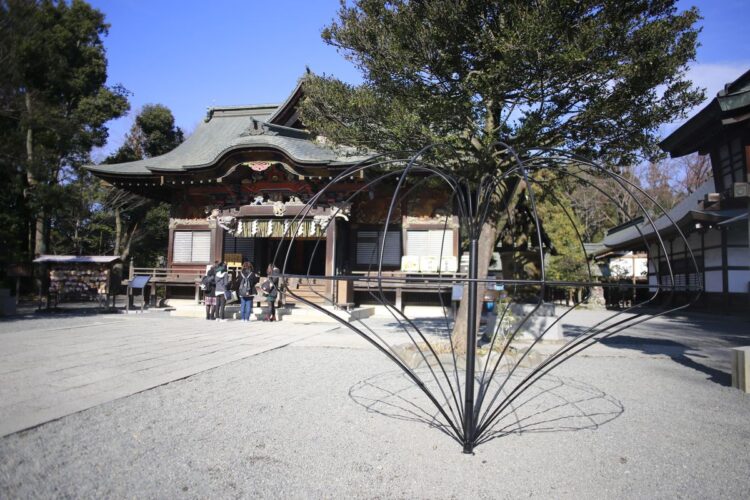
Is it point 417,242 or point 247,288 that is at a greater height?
point 417,242

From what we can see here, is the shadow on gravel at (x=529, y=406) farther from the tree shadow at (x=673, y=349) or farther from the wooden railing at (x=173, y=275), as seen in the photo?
the wooden railing at (x=173, y=275)

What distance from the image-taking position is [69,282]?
12180 millimetres

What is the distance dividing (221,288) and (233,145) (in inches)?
165

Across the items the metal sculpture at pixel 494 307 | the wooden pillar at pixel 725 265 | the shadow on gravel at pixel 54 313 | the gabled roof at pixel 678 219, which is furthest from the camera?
the wooden pillar at pixel 725 265

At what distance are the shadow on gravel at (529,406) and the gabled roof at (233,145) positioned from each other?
5746 mm

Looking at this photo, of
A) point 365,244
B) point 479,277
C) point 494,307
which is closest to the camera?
point 479,277

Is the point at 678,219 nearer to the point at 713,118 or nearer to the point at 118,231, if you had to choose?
the point at 713,118

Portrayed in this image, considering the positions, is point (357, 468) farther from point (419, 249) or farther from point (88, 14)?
point (88, 14)

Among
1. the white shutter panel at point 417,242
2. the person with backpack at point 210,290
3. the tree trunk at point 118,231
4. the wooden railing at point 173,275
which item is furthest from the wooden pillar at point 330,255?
the tree trunk at point 118,231

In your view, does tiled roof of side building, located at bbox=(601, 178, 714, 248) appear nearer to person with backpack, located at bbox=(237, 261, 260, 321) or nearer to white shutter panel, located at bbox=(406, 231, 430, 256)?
white shutter panel, located at bbox=(406, 231, 430, 256)

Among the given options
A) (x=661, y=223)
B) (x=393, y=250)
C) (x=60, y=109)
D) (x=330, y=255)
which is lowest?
(x=330, y=255)

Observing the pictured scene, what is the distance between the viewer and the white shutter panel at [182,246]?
1552 cm

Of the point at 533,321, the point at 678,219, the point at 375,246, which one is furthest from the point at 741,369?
the point at 678,219

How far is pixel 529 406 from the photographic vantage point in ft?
13.8
